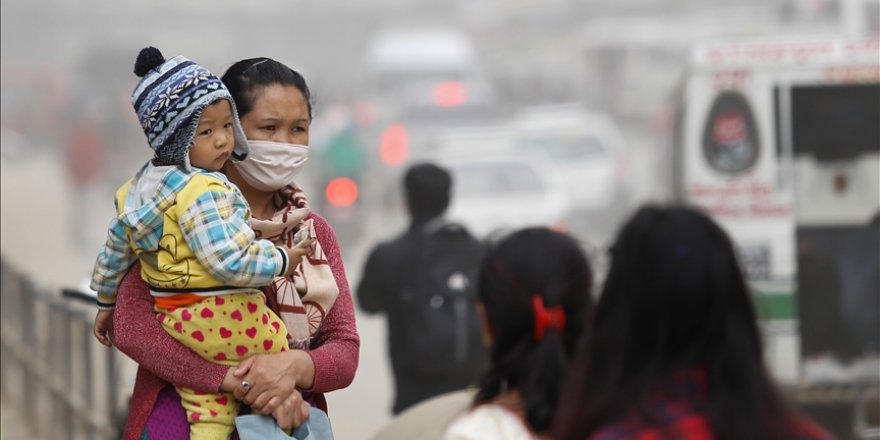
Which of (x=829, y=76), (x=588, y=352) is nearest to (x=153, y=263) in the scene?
(x=588, y=352)

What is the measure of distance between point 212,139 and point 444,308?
3.45 metres

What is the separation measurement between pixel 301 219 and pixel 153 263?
347mm

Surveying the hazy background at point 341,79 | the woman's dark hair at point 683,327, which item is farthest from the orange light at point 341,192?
the woman's dark hair at point 683,327

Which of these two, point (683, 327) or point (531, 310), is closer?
point (683, 327)

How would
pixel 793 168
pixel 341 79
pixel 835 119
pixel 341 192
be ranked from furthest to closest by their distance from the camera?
pixel 341 79 < pixel 341 192 < pixel 793 168 < pixel 835 119

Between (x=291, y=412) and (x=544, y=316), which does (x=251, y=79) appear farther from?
(x=544, y=316)

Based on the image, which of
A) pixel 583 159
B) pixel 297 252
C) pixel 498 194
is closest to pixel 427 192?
pixel 297 252

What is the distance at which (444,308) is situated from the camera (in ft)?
21.1

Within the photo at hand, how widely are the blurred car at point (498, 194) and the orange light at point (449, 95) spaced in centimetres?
1209

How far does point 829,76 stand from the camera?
9594 mm

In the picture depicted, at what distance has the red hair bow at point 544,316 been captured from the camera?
9.59 ft

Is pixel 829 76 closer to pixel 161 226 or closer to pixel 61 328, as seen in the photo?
pixel 61 328

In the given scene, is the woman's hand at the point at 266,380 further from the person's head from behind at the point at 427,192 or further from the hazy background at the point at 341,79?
the person's head from behind at the point at 427,192

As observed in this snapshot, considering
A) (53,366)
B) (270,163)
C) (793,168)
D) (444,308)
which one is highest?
(270,163)
